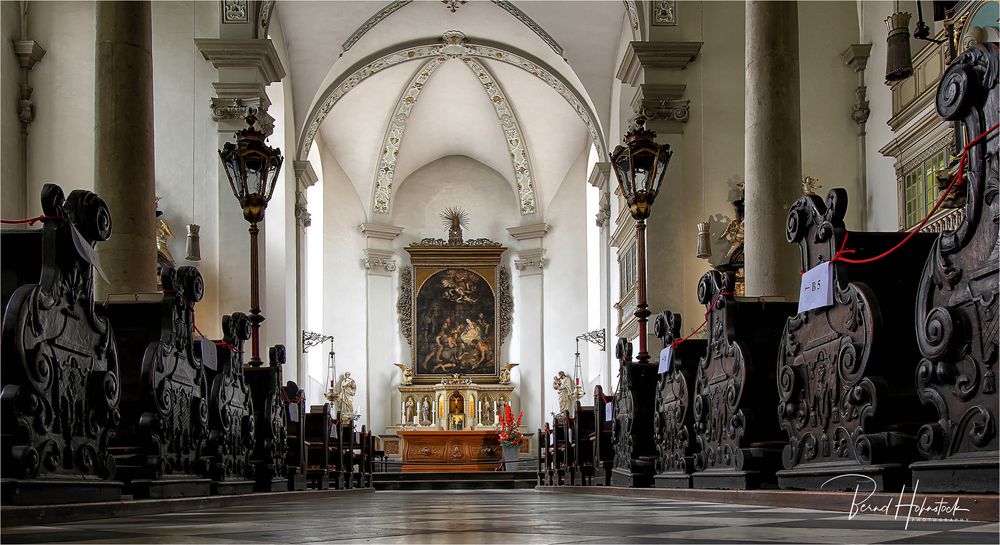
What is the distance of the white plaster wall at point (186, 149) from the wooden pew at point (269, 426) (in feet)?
21.2

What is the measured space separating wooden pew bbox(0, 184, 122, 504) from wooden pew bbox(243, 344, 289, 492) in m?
3.69

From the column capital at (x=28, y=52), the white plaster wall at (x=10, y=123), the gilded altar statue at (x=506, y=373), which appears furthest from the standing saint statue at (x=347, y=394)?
the column capital at (x=28, y=52)

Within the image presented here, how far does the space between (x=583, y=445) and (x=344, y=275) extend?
49.0 feet

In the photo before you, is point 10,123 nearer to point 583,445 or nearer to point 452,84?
point 583,445

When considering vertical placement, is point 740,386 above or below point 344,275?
below

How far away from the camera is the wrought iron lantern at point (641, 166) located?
9594 mm

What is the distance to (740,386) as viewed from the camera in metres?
6.00

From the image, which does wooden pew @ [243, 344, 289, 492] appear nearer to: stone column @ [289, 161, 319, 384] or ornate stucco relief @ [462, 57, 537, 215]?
stone column @ [289, 161, 319, 384]

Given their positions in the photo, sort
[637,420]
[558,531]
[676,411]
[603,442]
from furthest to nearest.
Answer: [603,442] → [637,420] → [676,411] → [558,531]

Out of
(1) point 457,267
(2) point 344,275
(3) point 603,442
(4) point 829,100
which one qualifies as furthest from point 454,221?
(3) point 603,442

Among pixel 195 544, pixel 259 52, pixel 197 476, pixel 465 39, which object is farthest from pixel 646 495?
pixel 465 39

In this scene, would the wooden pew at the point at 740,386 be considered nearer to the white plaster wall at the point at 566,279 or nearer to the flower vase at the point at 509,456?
the flower vase at the point at 509,456

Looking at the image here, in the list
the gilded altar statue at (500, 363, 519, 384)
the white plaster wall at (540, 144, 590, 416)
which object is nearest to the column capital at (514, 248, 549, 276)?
the white plaster wall at (540, 144, 590, 416)

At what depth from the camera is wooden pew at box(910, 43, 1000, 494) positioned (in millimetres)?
3463
